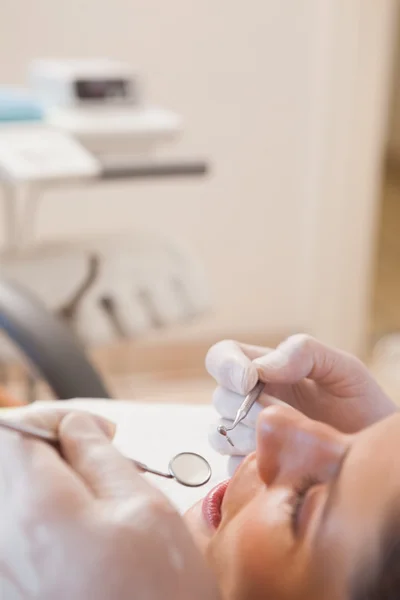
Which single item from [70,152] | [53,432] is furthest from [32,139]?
[53,432]

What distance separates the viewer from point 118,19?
2.60 metres

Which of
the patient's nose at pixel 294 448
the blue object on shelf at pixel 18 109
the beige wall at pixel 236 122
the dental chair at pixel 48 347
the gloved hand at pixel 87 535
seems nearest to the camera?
the gloved hand at pixel 87 535

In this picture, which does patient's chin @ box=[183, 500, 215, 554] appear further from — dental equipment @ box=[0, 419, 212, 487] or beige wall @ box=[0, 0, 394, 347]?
beige wall @ box=[0, 0, 394, 347]

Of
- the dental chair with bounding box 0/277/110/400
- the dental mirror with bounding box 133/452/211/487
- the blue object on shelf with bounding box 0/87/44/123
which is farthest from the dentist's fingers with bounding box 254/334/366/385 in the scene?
the blue object on shelf with bounding box 0/87/44/123

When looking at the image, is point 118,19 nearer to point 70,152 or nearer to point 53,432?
point 70,152

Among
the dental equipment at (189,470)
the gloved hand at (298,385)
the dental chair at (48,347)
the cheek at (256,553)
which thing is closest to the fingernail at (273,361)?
the gloved hand at (298,385)

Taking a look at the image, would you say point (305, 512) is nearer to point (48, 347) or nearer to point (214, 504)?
point (214, 504)

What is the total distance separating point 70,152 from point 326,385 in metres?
1.09

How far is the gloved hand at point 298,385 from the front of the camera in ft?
2.76

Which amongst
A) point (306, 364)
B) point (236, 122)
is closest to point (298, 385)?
point (306, 364)

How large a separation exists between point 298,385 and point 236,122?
1.99 meters

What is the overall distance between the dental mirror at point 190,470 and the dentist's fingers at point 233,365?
0.08 m

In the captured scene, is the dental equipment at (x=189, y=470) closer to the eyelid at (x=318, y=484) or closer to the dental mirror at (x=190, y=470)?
the dental mirror at (x=190, y=470)

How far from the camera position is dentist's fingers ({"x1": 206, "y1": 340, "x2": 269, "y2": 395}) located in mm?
839
